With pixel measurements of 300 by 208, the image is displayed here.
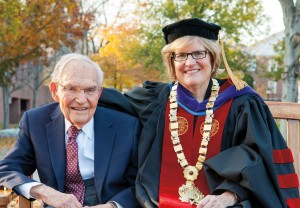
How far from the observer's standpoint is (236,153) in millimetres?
3131

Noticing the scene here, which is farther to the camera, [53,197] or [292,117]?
[292,117]

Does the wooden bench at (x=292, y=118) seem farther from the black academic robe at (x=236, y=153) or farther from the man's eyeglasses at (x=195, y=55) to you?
the man's eyeglasses at (x=195, y=55)

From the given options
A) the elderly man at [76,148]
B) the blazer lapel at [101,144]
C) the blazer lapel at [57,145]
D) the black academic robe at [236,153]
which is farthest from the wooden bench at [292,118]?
the blazer lapel at [57,145]

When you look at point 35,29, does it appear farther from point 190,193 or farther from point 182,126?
point 190,193

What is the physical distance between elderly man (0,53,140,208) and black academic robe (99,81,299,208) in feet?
0.42

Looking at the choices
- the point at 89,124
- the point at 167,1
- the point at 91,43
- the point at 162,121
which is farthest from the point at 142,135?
the point at 91,43

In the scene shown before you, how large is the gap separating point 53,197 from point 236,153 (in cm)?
130

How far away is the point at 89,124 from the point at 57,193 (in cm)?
59

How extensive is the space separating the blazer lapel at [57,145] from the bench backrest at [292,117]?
5.60 ft

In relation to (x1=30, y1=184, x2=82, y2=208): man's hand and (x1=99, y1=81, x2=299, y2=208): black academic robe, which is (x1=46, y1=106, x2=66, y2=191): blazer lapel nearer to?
(x1=30, y1=184, x2=82, y2=208): man's hand

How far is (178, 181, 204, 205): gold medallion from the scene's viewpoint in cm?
329

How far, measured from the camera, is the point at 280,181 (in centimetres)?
318

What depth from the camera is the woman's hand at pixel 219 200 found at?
9.80 feet

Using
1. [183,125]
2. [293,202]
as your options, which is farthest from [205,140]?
[293,202]
